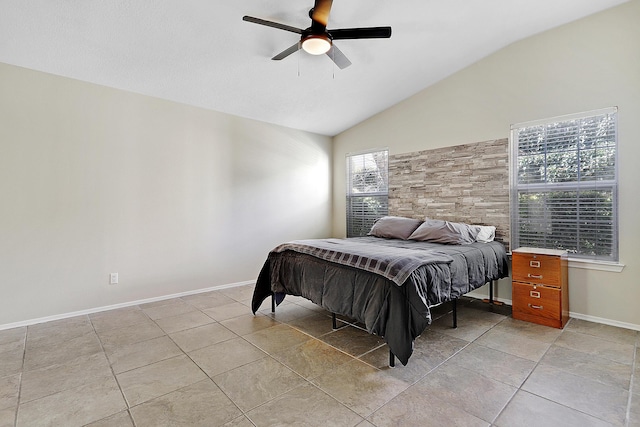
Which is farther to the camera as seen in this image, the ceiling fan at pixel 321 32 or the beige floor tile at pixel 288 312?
the beige floor tile at pixel 288 312

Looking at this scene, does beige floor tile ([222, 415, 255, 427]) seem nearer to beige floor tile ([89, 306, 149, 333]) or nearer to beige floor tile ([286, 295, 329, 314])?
beige floor tile ([286, 295, 329, 314])

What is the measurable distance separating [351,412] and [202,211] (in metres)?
3.23

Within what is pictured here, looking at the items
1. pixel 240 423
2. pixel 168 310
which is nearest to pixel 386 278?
pixel 240 423

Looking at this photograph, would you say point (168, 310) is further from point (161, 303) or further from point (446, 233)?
point (446, 233)

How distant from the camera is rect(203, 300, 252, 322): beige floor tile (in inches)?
128

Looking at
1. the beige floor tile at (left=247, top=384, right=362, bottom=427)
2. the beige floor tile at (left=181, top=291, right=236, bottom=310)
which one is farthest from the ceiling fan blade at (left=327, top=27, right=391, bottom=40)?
the beige floor tile at (left=181, top=291, right=236, bottom=310)

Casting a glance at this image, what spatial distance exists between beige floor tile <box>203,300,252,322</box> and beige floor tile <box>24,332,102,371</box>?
39.8 inches

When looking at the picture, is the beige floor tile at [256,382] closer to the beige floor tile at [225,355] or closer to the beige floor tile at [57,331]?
the beige floor tile at [225,355]

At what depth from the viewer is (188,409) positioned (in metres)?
1.75

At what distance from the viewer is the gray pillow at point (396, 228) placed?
3984 mm

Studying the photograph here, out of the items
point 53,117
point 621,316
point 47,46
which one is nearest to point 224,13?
point 47,46

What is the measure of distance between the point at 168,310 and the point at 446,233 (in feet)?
10.7

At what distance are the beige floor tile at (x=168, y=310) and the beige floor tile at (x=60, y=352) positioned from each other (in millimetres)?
616

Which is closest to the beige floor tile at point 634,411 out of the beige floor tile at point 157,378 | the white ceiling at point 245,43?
the beige floor tile at point 157,378
